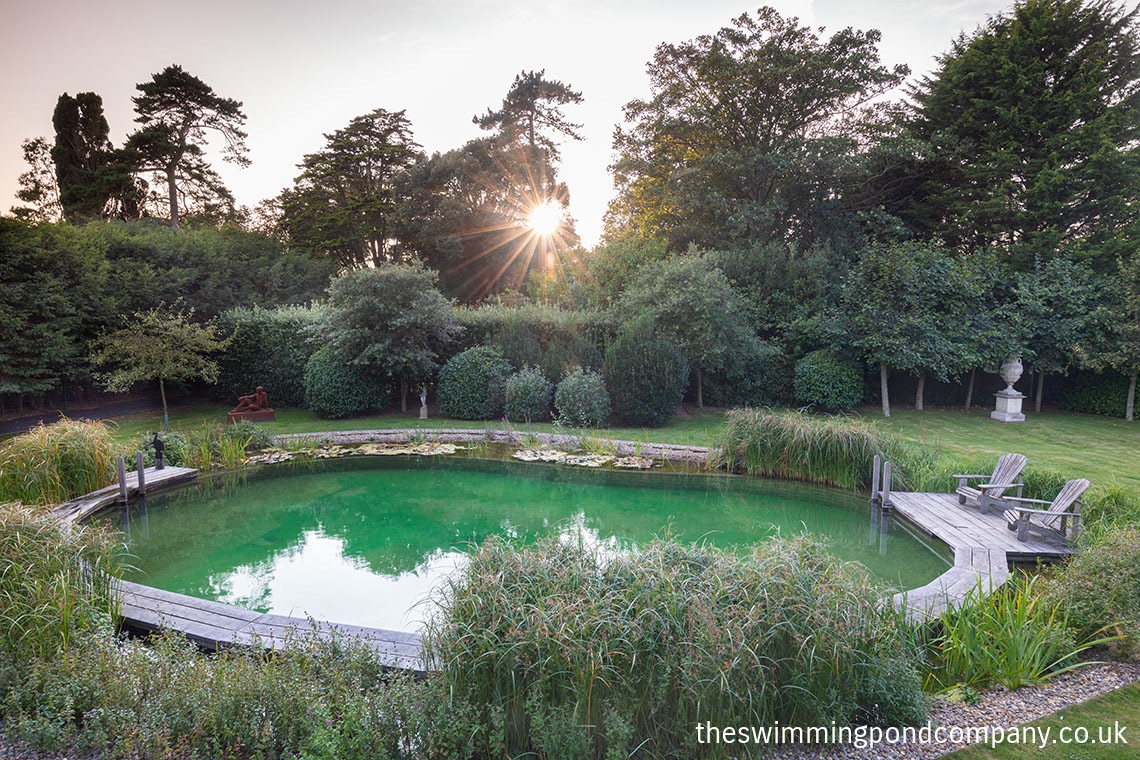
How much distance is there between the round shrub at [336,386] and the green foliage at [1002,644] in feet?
39.2

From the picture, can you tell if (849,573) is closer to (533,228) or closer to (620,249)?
(620,249)

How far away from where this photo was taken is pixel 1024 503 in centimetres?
679

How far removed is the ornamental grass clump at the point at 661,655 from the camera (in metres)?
2.85

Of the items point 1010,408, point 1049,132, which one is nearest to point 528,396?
point 1010,408

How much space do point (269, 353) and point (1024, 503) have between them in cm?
1530

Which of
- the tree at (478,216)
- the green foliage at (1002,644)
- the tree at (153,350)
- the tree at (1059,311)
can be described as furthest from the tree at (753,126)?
the green foliage at (1002,644)

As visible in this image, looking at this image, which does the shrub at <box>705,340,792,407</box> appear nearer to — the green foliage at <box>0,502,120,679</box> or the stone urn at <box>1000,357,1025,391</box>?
the stone urn at <box>1000,357,1025,391</box>

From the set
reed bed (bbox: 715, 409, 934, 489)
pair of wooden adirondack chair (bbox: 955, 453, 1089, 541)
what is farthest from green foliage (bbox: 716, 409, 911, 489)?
pair of wooden adirondack chair (bbox: 955, 453, 1089, 541)

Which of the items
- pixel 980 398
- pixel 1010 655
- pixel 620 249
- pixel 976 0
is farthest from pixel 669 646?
pixel 976 0

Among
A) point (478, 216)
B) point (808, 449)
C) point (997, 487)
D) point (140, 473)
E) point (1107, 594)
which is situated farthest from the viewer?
point (478, 216)

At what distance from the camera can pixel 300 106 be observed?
48.7ft

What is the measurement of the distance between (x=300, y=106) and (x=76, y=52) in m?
5.44

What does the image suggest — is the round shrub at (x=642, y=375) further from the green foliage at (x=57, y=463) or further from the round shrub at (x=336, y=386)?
the green foliage at (x=57, y=463)

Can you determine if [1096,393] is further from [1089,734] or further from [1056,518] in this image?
[1089,734]
